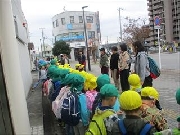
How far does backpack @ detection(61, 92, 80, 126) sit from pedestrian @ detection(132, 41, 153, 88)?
278 centimetres

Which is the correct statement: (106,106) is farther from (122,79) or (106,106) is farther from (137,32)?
(137,32)

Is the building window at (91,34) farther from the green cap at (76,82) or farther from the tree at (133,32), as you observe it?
the green cap at (76,82)

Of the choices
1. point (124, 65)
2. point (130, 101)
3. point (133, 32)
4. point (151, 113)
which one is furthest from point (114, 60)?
point (133, 32)

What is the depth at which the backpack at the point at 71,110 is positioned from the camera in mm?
4477

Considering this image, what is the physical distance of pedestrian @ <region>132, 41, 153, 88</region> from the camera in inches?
276

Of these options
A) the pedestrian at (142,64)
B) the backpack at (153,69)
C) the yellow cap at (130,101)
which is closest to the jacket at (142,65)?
the pedestrian at (142,64)

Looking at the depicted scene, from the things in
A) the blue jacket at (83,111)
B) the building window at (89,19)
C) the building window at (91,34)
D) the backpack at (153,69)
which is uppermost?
the building window at (89,19)

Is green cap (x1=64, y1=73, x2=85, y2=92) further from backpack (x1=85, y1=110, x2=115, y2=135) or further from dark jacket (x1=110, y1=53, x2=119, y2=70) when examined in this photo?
dark jacket (x1=110, y1=53, x2=119, y2=70)

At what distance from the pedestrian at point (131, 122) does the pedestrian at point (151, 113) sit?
1.41 feet

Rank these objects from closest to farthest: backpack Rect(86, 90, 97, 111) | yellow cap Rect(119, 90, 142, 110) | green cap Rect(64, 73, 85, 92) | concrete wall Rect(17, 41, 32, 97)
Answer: yellow cap Rect(119, 90, 142, 110) → backpack Rect(86, 90, 97, 111) → green cap Rect(64, 73, 85, 92) → concrete wall Rect(17, 41, 32, 97)

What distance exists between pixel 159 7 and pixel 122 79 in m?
105

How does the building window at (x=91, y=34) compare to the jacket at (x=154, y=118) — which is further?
the building window at (x=91, y=34)

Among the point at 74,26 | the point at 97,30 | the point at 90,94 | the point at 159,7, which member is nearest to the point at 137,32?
the point at 97,30

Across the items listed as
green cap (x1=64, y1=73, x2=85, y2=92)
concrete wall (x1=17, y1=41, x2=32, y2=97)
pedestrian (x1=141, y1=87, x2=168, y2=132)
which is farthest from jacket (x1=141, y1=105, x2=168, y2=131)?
concrete wall (x1=17, y1=41, x2=32, y2=97)
